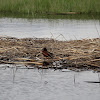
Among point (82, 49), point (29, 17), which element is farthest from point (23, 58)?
point (29, 17)

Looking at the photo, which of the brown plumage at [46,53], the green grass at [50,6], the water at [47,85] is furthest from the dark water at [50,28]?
the water at [47,85]

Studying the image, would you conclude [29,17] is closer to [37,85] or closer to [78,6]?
[78,6]

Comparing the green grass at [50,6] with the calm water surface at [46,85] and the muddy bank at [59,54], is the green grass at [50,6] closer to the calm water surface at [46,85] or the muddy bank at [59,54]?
the muddy bank at [59,54]

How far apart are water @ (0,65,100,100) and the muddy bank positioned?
362 mm

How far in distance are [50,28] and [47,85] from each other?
10.00 m

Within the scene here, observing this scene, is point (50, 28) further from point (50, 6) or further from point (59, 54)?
point (59, 54)

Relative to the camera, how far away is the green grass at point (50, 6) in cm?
2197

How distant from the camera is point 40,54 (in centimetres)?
831

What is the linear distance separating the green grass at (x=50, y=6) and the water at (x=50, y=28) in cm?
229

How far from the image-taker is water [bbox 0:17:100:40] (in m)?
13.9

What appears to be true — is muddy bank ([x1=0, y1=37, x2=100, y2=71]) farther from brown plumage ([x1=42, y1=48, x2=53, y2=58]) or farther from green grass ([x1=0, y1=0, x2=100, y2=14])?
green grass ([x1=0, y1=0, x2=100, y2=14])

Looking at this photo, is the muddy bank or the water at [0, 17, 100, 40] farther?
the water at [0, 17, 100, 40]

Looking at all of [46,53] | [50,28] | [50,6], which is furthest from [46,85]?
[50,6]

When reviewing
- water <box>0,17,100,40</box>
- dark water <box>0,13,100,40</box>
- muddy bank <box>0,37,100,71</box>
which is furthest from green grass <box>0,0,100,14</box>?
muddy bank <box>0,37,100,71</box>
